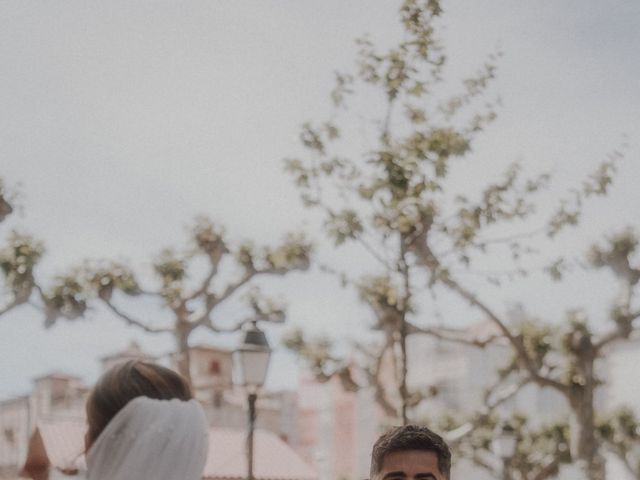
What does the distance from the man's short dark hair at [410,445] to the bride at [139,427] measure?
116 cm

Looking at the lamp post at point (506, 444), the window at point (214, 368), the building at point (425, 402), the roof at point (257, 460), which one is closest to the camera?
the lamp post at point (506, 444)

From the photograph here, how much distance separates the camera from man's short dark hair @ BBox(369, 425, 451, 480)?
3.70 m

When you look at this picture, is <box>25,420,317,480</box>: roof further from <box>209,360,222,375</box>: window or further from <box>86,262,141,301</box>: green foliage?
<box>209,360,222,375</box>: window

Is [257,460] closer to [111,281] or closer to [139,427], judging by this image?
[111,281]

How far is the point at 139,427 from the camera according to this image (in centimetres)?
260

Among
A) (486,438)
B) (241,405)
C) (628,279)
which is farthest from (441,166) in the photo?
(241,405)

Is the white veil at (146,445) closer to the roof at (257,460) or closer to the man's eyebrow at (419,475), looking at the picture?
the man's eyebrow at (419,475)

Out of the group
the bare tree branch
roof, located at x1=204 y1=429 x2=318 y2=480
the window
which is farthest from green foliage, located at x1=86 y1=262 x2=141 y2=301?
the window

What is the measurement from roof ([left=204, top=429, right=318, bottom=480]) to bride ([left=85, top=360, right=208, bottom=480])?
21.9 metres

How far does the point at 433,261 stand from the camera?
40.1ft

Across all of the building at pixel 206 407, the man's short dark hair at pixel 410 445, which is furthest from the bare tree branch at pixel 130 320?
the building at pixel 206 407

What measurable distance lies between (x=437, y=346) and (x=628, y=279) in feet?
144

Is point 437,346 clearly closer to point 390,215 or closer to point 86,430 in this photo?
point 390,215

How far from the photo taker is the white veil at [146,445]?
2.61 meters
